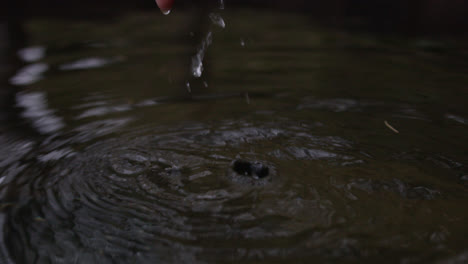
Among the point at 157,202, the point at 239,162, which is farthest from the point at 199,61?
the point at 157,202

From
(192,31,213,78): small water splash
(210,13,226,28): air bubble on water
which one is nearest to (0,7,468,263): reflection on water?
(192,31,213,78): small water splash

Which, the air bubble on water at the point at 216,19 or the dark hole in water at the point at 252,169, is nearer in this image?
the dark hole in water at the point at 252,169

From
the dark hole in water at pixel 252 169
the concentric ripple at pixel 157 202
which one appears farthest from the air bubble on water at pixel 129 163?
the dark hole in water at pixel 252 169

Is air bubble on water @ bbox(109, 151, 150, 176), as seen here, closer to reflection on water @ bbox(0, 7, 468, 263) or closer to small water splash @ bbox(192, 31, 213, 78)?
reflection on water @ bbox(0, 7, 468, 263)

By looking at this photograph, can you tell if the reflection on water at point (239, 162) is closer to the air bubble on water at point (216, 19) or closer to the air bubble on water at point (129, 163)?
the air bubble on water at point (129, 163)

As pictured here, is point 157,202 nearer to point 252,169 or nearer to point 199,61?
point 252,169
